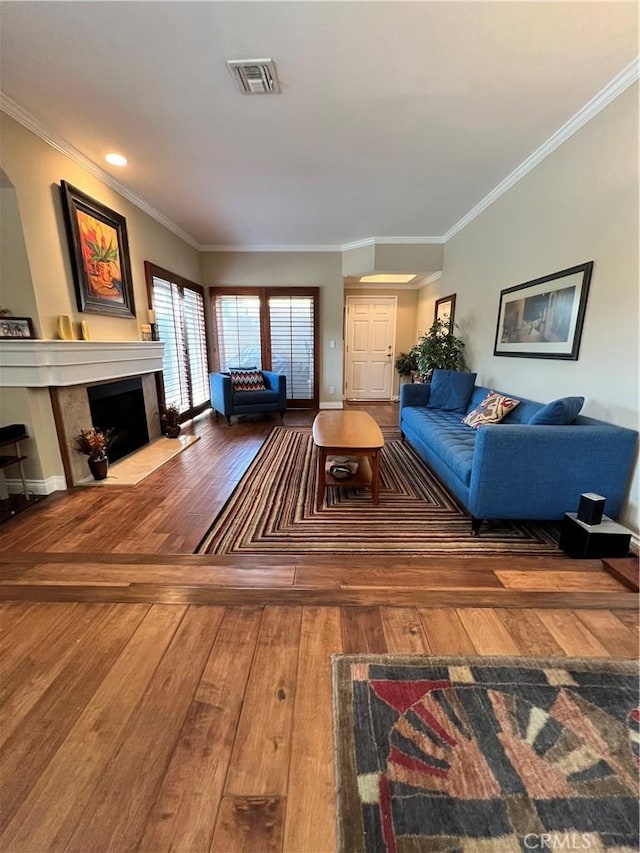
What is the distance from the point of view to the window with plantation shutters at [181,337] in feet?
14.5

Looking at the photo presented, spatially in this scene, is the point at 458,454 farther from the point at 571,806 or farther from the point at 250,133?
the point at 250,133

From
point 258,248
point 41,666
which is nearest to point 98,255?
point 258,248

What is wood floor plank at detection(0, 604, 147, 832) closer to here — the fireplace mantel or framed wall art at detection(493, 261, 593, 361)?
the fireplace mantel

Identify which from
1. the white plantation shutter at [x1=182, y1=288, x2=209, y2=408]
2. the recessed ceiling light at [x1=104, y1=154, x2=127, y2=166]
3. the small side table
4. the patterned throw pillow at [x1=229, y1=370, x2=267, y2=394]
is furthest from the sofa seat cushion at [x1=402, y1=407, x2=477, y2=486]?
the recessed ceiling light at [x1=104, y1=154, x2=127, y2=166]

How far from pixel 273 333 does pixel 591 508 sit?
5055 mm

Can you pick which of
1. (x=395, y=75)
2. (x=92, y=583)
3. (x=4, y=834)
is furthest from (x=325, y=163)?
(x=4, y=834)

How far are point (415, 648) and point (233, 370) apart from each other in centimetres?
486

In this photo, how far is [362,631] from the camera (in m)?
1.32

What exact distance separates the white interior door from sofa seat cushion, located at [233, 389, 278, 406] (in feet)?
8.13

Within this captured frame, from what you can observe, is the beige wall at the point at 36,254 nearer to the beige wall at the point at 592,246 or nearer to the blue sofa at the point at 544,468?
the blue sofa at the point at 544,468

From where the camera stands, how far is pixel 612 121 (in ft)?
7.18

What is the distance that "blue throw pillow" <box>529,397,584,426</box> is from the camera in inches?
85.8

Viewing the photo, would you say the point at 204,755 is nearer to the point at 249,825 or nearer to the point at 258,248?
the point at 249,825
